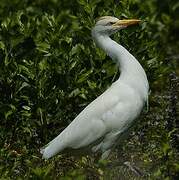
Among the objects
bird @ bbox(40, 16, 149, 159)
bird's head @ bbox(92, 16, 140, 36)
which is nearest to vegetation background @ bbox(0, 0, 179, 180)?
bird's head @ bbox(92, 16, 140, 36)

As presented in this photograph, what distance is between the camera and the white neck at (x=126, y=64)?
670 centimetres

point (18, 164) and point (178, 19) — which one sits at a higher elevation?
point (18, 164)

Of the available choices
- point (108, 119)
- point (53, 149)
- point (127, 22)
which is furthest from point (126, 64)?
point (53, 149)

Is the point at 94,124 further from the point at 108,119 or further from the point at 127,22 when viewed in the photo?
the point at 127,22

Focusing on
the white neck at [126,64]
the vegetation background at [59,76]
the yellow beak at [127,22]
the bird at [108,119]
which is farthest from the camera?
the vegetation background at [59,76]

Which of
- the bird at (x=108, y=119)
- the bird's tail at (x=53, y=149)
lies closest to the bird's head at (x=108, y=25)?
the bird at (x=108, y=119)

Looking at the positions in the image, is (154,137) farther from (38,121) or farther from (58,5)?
(58,5)

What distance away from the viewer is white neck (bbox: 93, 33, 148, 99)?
22.0 ft

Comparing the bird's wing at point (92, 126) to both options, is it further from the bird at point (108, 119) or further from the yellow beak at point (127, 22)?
the yellow beak at point (127, 22)

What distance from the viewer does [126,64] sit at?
22.3 ft

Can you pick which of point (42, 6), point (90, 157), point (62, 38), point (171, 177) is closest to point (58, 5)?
point (42, 6)

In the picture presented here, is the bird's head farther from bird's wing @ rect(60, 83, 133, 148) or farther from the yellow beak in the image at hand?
bird's wing @ rect(60, 83, 133, 148)

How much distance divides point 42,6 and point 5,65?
3.11 metres

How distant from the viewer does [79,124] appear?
21.7 feet
